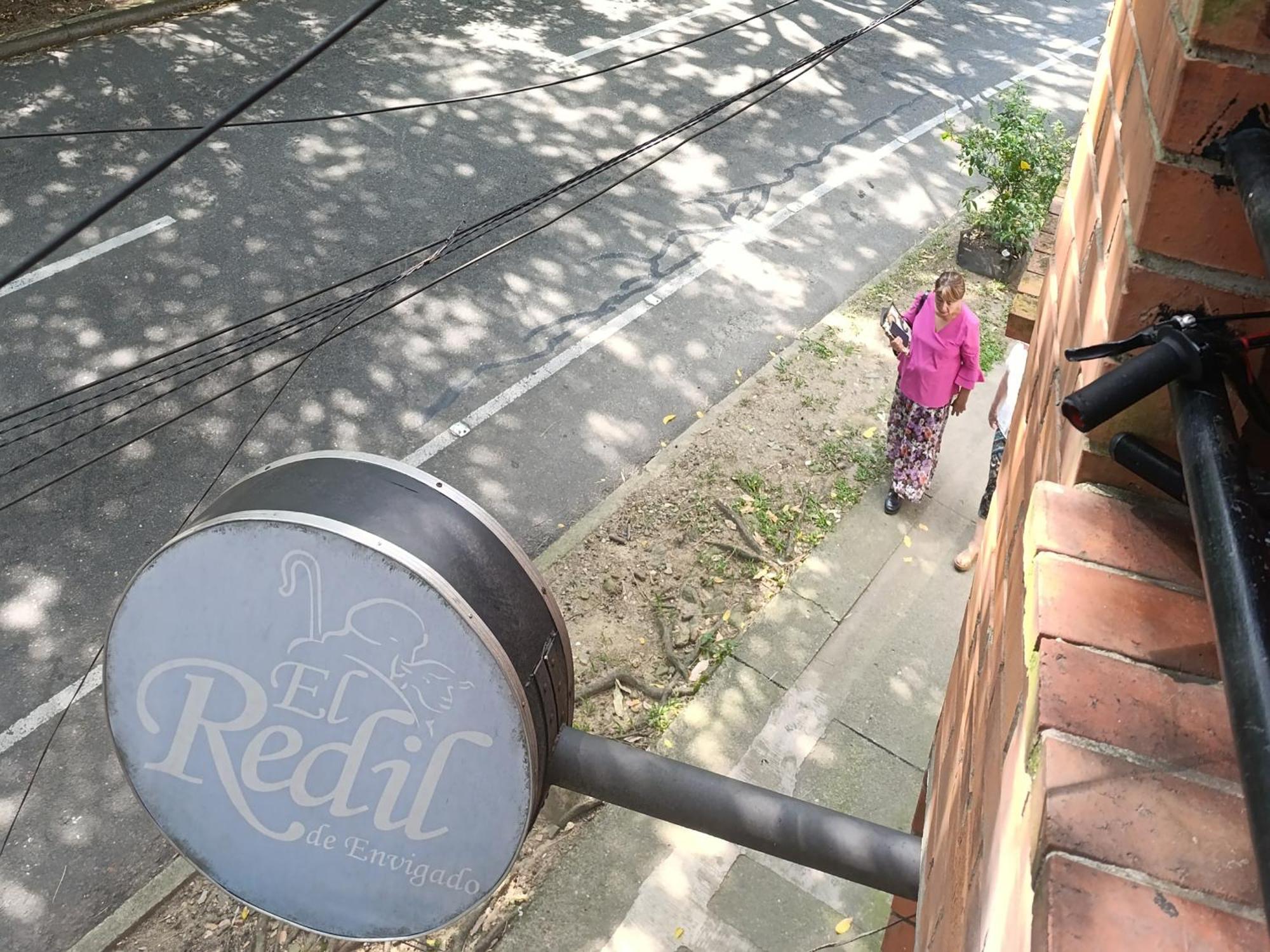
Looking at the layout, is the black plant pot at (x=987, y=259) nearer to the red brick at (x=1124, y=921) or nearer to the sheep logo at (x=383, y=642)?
the sheep logo at (x=383, y=642)

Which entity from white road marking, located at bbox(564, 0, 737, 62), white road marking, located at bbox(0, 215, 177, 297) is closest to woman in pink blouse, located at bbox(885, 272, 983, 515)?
white road marking, located at bbox(0, 215, 177, 297)

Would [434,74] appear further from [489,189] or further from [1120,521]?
[1120,521]

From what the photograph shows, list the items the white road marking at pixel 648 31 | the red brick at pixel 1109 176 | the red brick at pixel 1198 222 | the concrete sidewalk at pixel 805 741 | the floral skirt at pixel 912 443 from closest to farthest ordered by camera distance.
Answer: the red brick at pixel 1198 222 → the red brick at pixel 1109 176 → the concrete sidewalk at pixel 805 741 → the floral skirt at pixel 912 443 → the white road marking at pixel 648 31

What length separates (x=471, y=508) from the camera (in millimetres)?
2064

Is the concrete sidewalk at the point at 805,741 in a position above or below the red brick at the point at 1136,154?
below

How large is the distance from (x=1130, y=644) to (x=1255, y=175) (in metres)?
0.51

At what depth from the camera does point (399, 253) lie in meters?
7.86

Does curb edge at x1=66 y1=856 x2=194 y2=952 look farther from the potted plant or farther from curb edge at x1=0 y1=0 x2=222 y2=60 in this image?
curb edge at x1=0 y1=0 x2=222 y2=60

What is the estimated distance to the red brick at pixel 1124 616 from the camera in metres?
1.12

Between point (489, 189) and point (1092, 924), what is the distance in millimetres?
8589

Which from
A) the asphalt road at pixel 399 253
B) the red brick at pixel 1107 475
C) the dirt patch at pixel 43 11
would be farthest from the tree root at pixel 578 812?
the dirt patch at pixel 43 11

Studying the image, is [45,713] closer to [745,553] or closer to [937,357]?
[745,553]

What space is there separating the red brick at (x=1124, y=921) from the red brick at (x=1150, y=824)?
2 cm

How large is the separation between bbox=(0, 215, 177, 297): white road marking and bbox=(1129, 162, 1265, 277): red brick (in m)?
7.56
